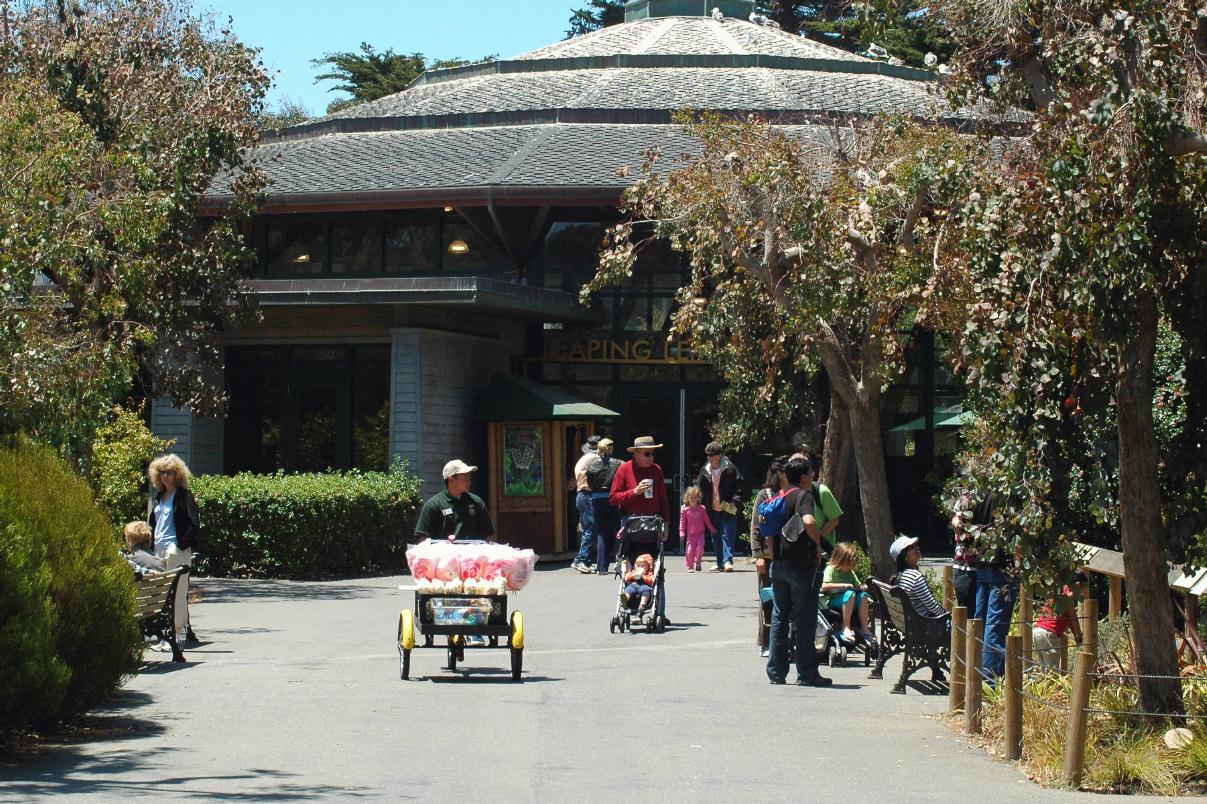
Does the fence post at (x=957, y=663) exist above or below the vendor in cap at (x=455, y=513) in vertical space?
below

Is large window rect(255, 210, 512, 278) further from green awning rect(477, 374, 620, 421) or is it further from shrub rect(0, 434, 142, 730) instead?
shrub rect(0, 434, 142, 730)

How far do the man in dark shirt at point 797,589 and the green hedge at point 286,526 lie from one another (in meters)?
10.8

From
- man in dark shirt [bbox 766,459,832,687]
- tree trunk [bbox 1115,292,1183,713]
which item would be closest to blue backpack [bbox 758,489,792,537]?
man in dark shirt [bbox 766,459,832,687]

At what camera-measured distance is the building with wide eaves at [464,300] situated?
85.2 feet

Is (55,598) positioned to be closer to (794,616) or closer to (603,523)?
(794,616)

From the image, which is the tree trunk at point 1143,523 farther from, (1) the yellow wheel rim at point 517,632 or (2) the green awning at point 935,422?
(2) the green awning at point 935,422

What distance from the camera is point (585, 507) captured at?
23.9 m

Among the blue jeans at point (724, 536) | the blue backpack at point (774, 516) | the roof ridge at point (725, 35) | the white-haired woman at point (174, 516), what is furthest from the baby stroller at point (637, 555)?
the roof ridge at point (725, 35)

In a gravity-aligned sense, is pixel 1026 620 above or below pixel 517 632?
above

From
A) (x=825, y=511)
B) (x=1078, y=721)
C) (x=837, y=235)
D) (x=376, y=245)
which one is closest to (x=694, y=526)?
(x=837, y=235)

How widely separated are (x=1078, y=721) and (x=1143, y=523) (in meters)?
1.57

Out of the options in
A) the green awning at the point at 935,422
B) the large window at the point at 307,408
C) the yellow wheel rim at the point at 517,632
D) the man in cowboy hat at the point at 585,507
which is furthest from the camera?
the green awning at the point at 935,422

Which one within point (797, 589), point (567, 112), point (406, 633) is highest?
point (567, 112)

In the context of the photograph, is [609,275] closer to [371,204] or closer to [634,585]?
[634,585]
